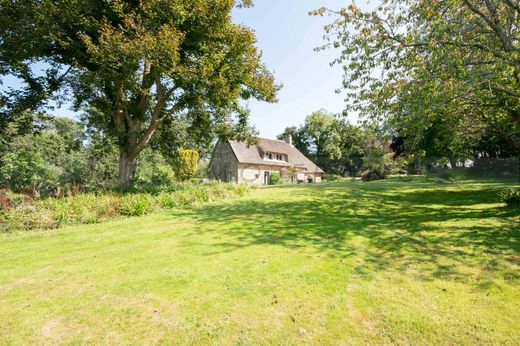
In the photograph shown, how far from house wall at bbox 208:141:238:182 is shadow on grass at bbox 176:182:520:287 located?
23449 mm

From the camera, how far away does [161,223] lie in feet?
29.1

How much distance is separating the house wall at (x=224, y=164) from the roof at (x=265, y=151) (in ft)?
3.35

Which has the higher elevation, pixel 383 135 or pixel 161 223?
pixel 383 135

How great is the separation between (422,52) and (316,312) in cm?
905

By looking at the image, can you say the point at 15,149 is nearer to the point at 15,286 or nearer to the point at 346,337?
the point at 15,286

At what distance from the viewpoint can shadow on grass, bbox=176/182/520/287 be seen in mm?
5242

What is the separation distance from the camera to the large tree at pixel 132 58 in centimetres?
1154

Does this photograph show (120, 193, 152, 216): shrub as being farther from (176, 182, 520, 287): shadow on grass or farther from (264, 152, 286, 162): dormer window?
(264, 152, 286, 162): dormer window

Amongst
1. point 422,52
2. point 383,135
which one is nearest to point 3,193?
point 383,135

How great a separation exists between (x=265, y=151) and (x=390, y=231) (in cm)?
3123

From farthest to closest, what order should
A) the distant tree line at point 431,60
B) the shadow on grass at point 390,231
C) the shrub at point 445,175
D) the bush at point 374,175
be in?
the bush at point 374,175 < the shrub at point 445,175 < the distant tree line at point 431,60 < the shadow on grass at point 390,231

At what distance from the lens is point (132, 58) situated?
36.8ft

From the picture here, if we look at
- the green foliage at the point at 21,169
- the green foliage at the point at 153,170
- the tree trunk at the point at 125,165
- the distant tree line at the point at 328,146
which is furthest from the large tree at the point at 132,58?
the distant tree line at the point at 328,146

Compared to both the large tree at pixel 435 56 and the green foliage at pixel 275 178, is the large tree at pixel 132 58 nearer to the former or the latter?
the large tree at pixel 435 56
